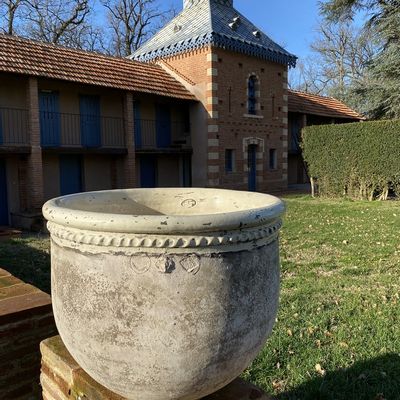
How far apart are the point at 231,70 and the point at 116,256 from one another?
18422 millimetres

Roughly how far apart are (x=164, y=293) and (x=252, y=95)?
20005 millimetres

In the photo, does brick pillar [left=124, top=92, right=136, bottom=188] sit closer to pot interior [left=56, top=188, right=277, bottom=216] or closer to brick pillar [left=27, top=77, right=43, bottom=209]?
brick pillar [left=27, top=77, right=43, bottom=209]

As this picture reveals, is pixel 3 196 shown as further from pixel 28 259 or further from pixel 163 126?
pixel 163 126

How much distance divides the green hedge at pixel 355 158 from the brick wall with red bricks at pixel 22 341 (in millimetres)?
15812

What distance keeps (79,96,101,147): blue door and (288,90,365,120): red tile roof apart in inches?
481

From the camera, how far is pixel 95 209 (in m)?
2.49

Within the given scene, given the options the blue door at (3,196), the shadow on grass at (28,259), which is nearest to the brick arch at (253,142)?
the blue door at (3,196)

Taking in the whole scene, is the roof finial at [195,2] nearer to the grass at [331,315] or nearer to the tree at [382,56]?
the tree at [382,56]

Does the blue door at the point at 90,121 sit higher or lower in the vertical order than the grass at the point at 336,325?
higher

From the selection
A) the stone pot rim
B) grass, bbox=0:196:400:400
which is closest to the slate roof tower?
grass, bbox=0:196:400:400

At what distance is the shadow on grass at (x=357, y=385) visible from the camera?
3172mm

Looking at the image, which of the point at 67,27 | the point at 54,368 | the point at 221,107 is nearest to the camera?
the point at 54,368

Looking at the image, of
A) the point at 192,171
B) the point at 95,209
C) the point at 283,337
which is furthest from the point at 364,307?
the point at 192,171

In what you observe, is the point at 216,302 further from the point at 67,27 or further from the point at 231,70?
the point at 67,27
